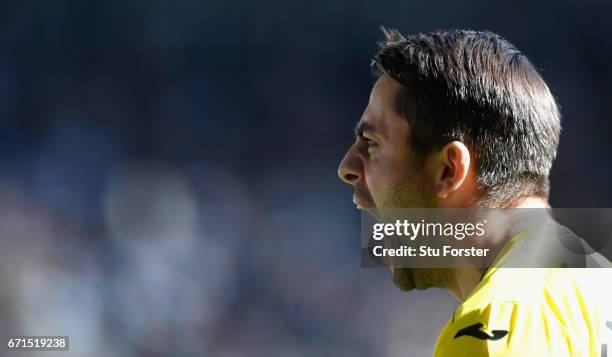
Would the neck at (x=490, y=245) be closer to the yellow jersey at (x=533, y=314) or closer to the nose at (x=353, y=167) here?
the yellow jersey at (x=533, y=314)

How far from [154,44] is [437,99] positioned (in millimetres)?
4943

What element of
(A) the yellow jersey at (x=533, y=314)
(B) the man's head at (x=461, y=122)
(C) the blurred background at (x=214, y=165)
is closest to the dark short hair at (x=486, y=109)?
(B) the man's head at (x=461, y=122)

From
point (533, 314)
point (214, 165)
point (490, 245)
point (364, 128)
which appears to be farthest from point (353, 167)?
point (214, 165)

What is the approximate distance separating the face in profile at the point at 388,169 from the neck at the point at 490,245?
45 millimetres

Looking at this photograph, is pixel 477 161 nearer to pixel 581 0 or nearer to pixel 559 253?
pixel 559 253

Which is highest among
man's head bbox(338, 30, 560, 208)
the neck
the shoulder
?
man's head bbox(338, 30, 560, 208)

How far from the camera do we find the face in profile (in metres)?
1.77

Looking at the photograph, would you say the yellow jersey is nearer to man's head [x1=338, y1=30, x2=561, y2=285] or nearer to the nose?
man's head [x1=338, y1=30, x2=561, y2=285]

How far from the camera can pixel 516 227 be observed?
1.62m

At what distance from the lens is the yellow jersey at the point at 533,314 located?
126cm

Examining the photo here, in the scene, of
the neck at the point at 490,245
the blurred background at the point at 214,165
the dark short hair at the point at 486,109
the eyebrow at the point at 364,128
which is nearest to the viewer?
the neck at the point at 490,245

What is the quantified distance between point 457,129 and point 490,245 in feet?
0.88

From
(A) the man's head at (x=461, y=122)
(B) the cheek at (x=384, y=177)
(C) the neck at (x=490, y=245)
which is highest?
(A) the man's head at (x=461, y=122)

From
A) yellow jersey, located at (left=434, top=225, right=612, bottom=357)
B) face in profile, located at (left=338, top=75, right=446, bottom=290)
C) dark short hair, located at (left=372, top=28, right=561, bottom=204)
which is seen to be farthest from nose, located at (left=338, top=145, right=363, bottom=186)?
yellow jersey, located at (left=434, top=225, right=612, bottom=357)
